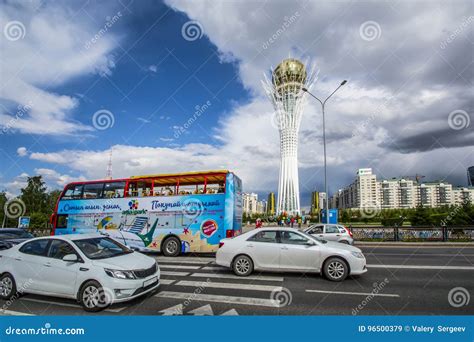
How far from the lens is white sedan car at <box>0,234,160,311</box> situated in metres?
5.55

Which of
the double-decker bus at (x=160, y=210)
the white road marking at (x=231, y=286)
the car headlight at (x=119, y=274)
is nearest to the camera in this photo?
the car headlight at (x=119, y=274)

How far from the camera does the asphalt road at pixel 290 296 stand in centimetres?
549

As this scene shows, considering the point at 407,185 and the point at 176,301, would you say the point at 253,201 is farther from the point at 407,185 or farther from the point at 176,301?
the point at 176,301

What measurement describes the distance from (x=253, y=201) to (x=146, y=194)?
135000mm

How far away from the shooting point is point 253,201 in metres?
147

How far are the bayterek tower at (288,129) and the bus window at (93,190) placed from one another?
170 ft

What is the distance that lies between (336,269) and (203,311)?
400 cm

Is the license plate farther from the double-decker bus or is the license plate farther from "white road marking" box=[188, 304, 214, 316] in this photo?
the double-decker bus

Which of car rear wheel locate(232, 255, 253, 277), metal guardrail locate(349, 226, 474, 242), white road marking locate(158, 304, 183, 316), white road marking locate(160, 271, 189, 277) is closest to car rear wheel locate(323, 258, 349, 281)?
car rear wheel locate(232, 255, 253, 277)

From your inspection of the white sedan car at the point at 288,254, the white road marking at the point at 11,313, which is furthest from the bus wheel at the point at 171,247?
the white road marking at the point at 11,313

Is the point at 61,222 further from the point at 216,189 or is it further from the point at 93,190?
the point at 216,189

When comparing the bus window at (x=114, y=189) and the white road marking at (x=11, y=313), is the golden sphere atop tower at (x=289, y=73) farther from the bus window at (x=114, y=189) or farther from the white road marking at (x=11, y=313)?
the white road marking at (x=11, y=313)

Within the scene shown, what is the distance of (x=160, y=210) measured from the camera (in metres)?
12.9

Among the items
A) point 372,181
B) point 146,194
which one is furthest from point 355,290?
point 372,181
